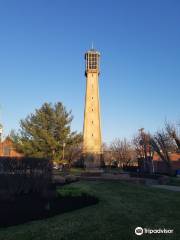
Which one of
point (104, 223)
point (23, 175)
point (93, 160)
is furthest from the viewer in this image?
point (93, 160)

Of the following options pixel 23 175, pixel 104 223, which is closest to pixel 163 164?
pixel 23 175

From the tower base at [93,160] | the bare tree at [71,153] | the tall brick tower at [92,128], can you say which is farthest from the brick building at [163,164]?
the bare tree at [71,153]

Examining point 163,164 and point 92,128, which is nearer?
point 163,164

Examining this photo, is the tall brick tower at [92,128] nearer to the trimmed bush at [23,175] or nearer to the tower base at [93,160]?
the tower base at [93,160]

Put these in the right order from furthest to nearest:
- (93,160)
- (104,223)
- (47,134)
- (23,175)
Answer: (93,160) < (47,134) < (23,175) < (104,223)

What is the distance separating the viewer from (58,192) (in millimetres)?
15008

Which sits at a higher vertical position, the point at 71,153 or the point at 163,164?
the point at 71,153

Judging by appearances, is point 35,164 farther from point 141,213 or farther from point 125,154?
point 125,154

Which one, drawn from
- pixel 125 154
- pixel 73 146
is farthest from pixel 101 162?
pixel 73 146

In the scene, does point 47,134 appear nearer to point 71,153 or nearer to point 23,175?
point 71,153

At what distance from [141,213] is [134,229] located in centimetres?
231

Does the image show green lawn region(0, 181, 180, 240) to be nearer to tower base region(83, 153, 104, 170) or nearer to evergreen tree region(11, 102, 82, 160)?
evergreen tree region(11, 102, 82, 160)

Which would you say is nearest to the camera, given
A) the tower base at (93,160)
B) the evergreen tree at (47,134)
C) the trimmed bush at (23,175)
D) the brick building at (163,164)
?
the trimmed bush at (23,175)

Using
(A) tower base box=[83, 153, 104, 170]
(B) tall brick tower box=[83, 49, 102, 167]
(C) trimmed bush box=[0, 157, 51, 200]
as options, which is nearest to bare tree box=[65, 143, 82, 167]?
(B) tall brick tower box=[83, 49, 102, 167]
